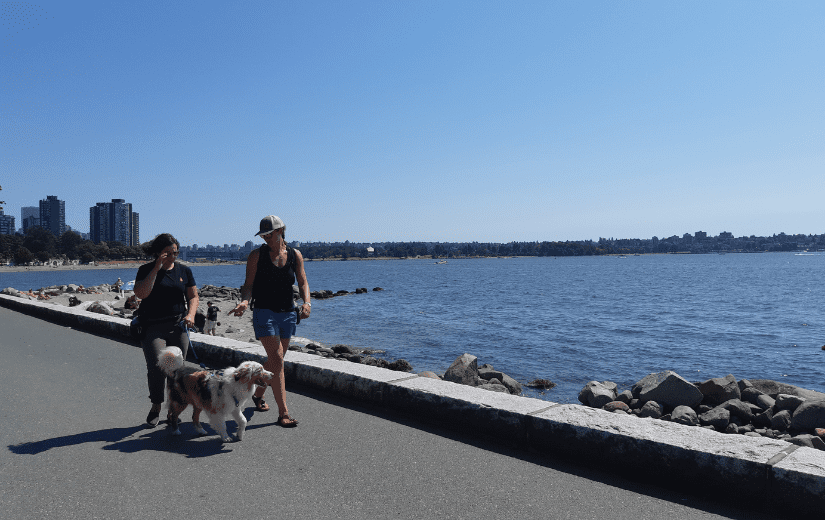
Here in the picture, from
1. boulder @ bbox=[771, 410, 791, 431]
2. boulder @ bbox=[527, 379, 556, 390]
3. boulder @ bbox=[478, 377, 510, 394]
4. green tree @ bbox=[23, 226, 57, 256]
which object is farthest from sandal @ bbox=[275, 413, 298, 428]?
green tree @ bbox=[23, 226, 57, 256]

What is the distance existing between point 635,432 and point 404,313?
31.9 meters

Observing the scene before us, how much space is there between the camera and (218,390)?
4.81 metres

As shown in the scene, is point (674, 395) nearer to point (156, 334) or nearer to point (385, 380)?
point (385, 380)

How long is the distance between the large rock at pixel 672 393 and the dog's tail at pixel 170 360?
906 cm

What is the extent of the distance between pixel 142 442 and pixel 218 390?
84 cm

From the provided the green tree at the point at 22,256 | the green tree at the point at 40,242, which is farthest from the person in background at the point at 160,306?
the green tree at the point at 40,242

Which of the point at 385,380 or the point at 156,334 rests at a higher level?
the point at 156,334

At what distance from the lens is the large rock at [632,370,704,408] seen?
10.5 m

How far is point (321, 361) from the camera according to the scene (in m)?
7.21

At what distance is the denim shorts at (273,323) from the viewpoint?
212 inches

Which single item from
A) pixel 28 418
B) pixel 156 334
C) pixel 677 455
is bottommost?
pixel 28 418

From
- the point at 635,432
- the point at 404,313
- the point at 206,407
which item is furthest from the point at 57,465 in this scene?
the point at 404,313

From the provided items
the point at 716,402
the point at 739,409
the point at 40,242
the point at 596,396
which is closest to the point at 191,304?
the point at 596,396

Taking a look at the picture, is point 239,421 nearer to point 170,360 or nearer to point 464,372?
point 170,360
